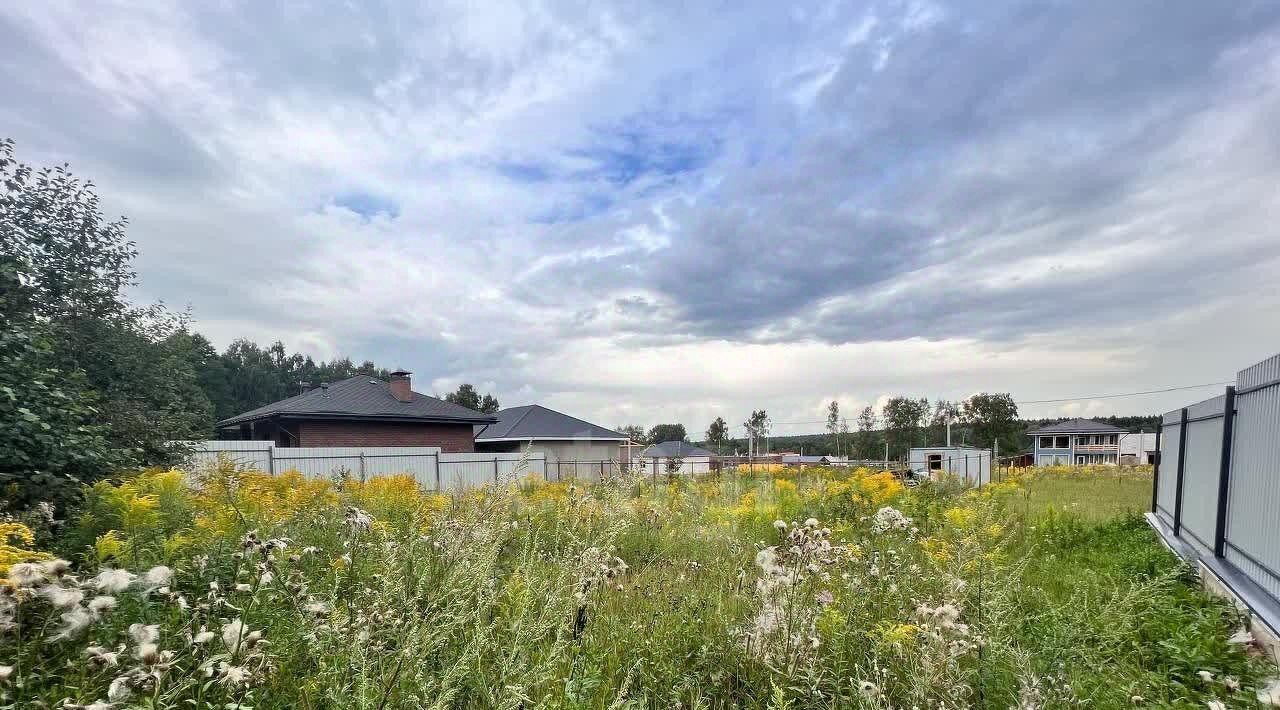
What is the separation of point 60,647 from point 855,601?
10.6ft

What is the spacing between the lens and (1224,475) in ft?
15.1

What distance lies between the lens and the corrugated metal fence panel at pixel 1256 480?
3643 millimetres

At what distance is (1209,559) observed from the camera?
186 inches

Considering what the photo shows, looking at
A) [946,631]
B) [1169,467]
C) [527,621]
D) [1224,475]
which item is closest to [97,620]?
[527,621]

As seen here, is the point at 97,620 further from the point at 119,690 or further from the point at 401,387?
the point at 401,387

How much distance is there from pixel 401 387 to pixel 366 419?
2457mm

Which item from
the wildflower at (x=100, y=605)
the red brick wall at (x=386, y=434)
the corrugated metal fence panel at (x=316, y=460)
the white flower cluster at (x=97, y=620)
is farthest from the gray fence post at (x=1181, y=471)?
the red brick wall at (x=386, y=434)

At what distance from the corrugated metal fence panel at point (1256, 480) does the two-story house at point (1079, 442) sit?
2402 inches

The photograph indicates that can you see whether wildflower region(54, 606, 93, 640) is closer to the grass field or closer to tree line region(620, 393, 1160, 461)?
the grass field

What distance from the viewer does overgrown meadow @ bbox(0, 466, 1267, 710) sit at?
1.69 metres

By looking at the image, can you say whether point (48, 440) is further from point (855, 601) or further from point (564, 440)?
point (564, 440)

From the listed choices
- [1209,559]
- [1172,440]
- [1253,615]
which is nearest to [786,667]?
[1253,615]

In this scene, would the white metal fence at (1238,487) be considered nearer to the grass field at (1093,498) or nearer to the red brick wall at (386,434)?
the grass field at (1093,498)

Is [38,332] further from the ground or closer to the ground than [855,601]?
further from the ground
